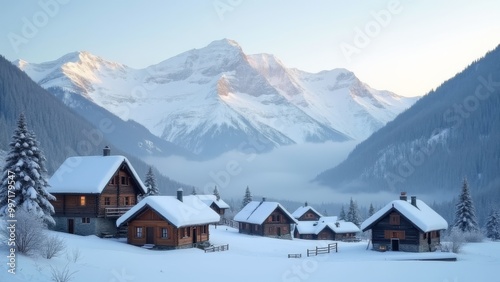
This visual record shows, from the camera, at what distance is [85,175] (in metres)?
54.5

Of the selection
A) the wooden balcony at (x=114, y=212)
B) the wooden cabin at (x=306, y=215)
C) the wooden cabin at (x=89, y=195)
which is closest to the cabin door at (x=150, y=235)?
the wooden balcony at (x=114, y=212)

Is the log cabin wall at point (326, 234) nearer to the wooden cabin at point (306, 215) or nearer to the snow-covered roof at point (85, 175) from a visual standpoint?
the wooden cabin at point (306, 215)

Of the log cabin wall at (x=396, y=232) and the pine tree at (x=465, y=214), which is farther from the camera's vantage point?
the pine tree at (x=465, y=214)

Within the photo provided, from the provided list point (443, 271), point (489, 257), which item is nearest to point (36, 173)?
point (443, 271)

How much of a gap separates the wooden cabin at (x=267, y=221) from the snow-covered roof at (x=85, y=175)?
33.0 m

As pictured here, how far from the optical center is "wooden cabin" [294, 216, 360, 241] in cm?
9869

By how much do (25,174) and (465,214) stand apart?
219 ft

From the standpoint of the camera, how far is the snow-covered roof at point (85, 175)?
52.9 meters

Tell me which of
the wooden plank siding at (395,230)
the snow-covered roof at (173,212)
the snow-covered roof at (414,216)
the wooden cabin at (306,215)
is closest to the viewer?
the snow-covered roof at (173,212)

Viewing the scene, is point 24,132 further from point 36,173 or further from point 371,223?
point 371,223

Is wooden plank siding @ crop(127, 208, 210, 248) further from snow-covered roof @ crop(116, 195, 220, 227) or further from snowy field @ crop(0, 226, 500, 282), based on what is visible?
snowy field @ crop(0, 226, 500, 282)

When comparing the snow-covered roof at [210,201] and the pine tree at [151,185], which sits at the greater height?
the pine tree at [151,185]

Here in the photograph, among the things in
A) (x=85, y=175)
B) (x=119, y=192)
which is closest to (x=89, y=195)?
(x=85, y=175)

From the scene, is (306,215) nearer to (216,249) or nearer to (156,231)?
(216,249)
